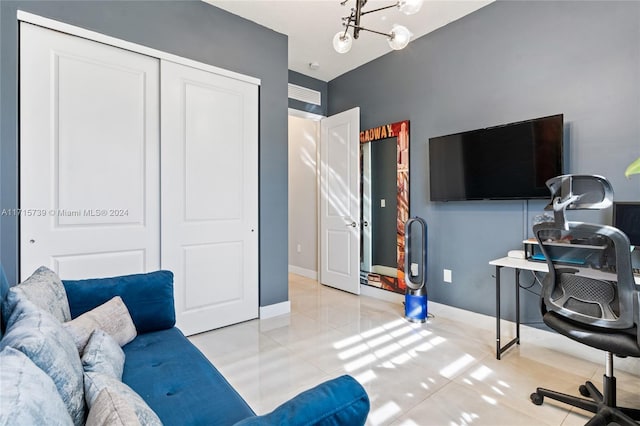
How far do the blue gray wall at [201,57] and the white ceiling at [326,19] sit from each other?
0.16m

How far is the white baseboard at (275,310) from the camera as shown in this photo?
3180mm

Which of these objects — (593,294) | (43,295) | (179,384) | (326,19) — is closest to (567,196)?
(593,294)

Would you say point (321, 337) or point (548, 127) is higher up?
point (548, 127)

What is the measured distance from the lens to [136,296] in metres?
1.74

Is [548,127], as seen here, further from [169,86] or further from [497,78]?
[169,86]

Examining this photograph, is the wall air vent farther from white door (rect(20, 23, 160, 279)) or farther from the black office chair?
the black office chair

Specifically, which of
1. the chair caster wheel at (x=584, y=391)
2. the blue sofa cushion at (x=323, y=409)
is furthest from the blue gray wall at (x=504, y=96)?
the blue sofa cushion at (x=323, y=409)

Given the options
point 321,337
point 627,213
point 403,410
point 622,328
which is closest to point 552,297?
point 622,328

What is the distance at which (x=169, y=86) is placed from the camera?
263 centimetres

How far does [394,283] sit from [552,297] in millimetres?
1986

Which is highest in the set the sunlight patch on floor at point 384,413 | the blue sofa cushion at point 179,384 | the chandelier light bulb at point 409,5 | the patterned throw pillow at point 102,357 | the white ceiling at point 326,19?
the white ceiling at point 326,19

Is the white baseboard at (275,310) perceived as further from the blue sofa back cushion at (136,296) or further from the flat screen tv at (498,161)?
the flat screen tv at (498,161)

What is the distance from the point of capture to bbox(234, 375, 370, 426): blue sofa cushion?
667 mm

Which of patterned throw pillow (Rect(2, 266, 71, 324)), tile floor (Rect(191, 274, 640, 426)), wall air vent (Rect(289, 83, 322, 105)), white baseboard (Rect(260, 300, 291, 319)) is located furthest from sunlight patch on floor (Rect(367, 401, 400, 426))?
wall air vent (Rect(289, 83, 322, 105))
